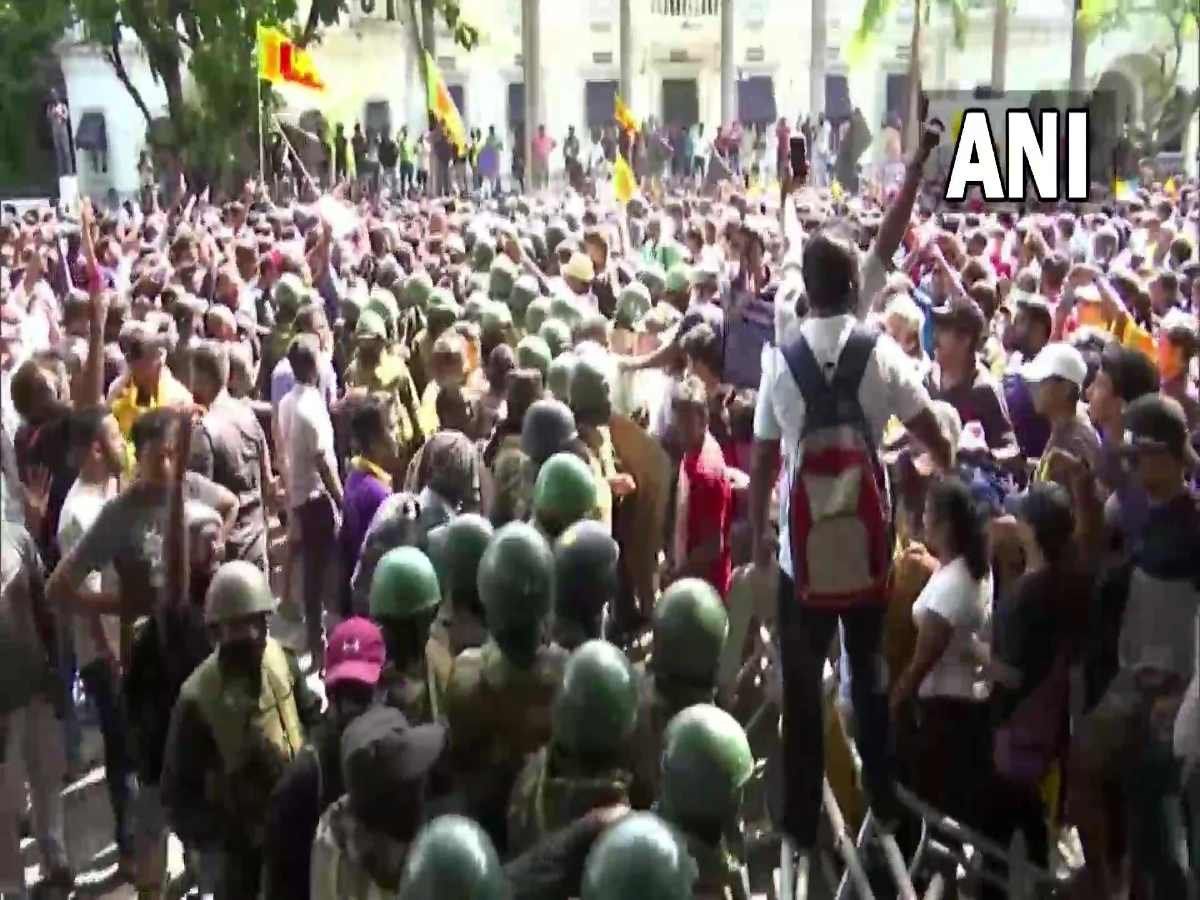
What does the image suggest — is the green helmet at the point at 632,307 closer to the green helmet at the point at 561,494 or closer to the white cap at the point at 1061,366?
the white cap at the point at 1061,366

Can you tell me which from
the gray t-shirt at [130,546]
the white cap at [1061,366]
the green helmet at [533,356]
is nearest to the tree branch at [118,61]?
the green helmet at [533,356]

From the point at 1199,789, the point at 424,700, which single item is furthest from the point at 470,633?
the point at 1199,789

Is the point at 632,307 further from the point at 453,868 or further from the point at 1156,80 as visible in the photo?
the point at 1156,80

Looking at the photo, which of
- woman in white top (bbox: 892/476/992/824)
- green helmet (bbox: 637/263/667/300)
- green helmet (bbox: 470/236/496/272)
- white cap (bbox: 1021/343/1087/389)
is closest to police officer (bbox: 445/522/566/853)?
woman in white top (bbox: 892/476/992/824)

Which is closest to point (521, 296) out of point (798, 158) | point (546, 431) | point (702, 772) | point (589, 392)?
point (589, 392)

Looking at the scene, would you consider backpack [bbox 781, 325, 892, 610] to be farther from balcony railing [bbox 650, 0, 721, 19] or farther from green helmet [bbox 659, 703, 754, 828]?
balcony railing [bbox 650, 0, 721, 19]

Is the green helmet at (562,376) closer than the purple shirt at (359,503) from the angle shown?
No

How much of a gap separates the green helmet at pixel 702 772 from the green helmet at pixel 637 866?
11.0 inches

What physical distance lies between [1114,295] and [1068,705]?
8.90 feet

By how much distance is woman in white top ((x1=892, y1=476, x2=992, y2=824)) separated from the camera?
10.7 feet

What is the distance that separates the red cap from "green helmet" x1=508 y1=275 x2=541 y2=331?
130 inches

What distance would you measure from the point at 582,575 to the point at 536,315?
2.74 meters

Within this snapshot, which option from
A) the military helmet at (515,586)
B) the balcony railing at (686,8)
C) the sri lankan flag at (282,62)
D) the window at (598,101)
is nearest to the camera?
the military helmet at (515,586)

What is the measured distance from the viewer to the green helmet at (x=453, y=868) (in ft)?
6.91
